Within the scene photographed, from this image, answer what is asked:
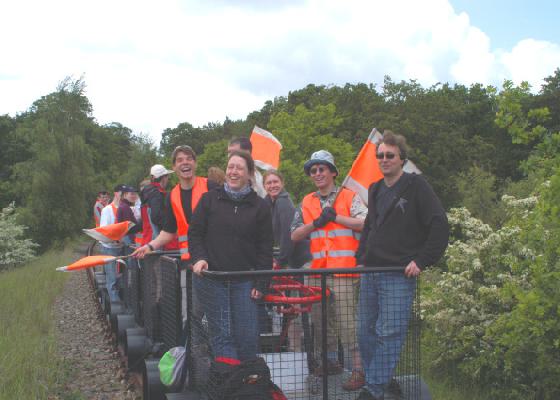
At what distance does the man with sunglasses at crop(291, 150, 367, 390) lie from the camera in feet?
16.2

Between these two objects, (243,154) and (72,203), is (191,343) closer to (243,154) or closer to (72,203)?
(243,154)

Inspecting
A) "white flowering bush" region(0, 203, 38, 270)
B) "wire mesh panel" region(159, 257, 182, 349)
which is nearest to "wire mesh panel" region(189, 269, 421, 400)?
"wire mesh panel" region(159, 257, 182, 349)

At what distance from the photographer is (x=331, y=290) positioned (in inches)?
194

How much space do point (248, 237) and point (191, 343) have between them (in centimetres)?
92

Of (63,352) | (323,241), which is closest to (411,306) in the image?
(323,241)

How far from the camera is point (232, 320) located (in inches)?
169

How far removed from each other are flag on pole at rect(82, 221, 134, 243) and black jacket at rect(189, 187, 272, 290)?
3197mm

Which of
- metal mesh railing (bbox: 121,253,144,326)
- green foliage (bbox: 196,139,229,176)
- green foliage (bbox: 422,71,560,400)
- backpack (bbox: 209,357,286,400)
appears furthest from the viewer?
green foliage (bbox: 196,139,229,176)

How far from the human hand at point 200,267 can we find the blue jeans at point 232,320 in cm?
10

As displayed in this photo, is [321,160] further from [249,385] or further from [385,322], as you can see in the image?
[249,385]

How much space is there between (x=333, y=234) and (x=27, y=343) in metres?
4.77

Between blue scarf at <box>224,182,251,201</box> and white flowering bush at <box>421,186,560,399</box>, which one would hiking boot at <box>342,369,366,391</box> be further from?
white flowering bush at <box>421,186,560,399</box>

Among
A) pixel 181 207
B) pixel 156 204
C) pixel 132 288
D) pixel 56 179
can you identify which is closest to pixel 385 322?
pixel 181 207

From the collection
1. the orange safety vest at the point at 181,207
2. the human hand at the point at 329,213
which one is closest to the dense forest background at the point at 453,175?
the human hand at the point at 329,213
